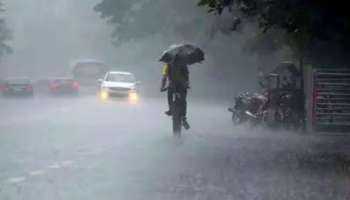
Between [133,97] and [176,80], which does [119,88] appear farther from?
[176,80]

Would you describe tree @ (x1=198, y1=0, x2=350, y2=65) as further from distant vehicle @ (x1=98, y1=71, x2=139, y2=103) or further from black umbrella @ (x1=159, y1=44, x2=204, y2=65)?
distant vehicle @ (x1=98, y1=71, x2=139, y2=103)

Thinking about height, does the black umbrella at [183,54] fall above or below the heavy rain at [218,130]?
above

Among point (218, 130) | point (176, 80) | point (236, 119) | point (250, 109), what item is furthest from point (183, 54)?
point (236, 119)

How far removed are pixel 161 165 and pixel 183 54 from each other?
20.7 feet

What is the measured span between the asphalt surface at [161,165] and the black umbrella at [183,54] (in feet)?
6.22

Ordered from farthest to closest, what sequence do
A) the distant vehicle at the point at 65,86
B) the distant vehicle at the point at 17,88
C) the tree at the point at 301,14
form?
the distant vehicle at the point at 65,86 < the distant vehicle at the point at 17,88 < the tree at the point at 301,14

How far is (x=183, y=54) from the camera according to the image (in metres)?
20.6

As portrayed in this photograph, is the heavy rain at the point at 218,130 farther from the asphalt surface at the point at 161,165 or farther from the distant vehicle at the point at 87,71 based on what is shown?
the distant vehicle at the point at 87,71

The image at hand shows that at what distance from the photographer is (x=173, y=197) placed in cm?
1118

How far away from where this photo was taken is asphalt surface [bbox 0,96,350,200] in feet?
38.2

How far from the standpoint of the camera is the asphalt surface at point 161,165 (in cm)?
1163

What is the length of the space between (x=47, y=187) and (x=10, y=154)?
15.5 ft

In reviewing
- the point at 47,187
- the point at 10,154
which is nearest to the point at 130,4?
the point at 10,154

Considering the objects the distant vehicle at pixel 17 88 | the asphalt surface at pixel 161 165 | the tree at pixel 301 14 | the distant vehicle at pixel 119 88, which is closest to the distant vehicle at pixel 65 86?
the distant vehicle at pixel 17 88
